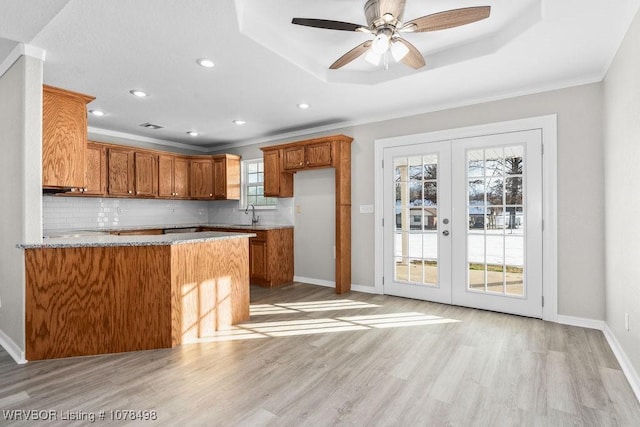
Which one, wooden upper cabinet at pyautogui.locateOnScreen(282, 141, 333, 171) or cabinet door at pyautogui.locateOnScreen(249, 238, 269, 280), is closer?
wooden upper cabinet at pyautogui.locateOnScreen(282, 141, 333, 171)

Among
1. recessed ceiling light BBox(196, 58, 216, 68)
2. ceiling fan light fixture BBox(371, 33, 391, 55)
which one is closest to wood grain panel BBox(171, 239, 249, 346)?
recessed ceiling light BBox(196, 58, 216, 68)

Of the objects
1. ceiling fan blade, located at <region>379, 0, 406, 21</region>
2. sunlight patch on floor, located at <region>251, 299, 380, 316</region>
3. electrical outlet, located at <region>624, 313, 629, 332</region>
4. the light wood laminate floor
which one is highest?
ceiling fan blade, located at <region>379, 0, 406, 21</region>

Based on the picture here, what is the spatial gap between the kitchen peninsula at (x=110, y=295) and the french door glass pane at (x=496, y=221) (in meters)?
3.09

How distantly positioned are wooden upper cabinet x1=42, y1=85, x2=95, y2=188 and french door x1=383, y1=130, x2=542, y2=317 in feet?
11.5

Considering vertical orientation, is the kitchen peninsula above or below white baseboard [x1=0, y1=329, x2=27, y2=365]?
above

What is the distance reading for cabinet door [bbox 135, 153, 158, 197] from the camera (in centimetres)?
552

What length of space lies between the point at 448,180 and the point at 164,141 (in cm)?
507

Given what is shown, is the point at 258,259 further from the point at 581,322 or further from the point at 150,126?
the point at 581,322

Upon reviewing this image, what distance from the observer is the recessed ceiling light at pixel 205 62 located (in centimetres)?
292

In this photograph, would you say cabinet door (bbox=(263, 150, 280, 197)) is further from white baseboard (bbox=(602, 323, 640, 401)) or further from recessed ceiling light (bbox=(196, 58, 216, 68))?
white baseboard (bbox=(602, 323, 640, 401))

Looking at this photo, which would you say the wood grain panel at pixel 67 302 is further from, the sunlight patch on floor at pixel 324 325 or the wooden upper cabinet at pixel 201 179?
the wooden upper cabinet at pixel 201 179

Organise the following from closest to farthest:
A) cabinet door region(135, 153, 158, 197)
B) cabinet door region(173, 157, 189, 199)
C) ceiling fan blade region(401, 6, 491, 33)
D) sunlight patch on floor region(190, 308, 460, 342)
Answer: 1. ceiling fan blade region(401, 6, 491, 33)
2. sunlight patch on floor region(190, 308, 460, 342)
3. cabinet door region(135, 153, 158, 197)
4. cabinet door region(173, 157, 189, 199)

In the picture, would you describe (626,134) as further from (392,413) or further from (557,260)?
(392,413)

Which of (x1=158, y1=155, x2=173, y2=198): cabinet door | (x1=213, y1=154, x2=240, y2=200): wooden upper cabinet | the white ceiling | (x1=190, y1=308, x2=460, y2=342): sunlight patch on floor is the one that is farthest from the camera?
(x1=213, y1=154, x2=240, y2=200): wooden upper cabinet
